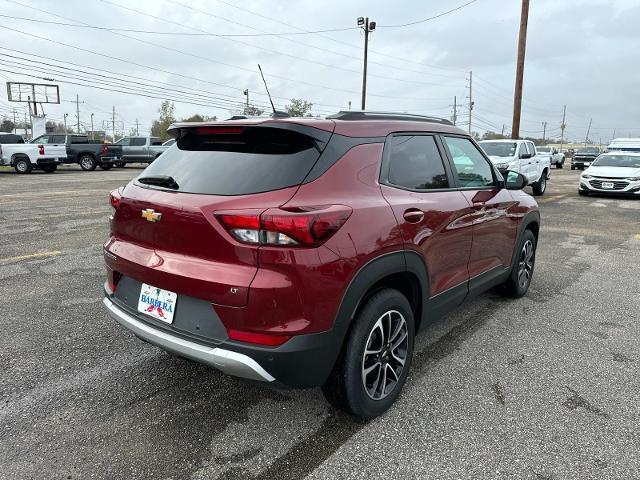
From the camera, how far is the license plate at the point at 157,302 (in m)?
2.50

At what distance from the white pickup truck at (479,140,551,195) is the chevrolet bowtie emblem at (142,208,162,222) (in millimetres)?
11692

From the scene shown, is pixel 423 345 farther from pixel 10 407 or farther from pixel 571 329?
pixel 10 407

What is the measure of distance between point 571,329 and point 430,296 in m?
1.81

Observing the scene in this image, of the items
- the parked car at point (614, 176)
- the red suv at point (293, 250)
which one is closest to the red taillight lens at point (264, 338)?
the red suv at point (293, 250)

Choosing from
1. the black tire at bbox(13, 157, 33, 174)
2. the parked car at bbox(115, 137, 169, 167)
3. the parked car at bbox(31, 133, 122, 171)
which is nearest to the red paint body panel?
the black tire at bbox(13, 157, 33, 174)

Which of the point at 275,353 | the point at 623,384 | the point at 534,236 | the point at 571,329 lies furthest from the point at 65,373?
the point at 534,236

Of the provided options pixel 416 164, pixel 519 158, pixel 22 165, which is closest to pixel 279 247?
A: pixel 416 164

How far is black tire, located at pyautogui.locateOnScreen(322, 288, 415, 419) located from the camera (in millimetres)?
2559

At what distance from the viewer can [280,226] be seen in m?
2.20

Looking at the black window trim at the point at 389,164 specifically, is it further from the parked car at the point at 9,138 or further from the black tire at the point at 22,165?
the parked car at the point at 9,138

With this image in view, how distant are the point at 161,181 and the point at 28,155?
70.9ft

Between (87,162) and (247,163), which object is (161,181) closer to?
(247,163)

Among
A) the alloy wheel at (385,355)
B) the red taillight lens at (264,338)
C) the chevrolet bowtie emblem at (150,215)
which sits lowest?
the alloy wheel at (385,355)

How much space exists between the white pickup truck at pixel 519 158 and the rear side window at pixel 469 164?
369 inches
